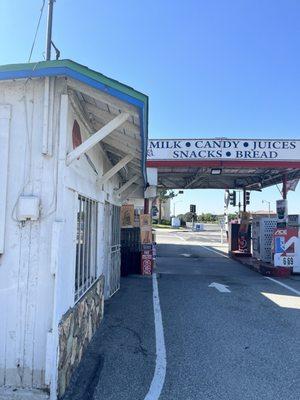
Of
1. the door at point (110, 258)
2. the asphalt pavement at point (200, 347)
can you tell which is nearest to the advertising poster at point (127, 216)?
the door at point (110, 258)

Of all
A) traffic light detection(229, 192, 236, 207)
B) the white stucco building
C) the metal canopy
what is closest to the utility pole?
the white stucco building

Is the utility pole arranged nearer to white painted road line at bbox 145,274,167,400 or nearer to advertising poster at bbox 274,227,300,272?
white painted road line at bbox 145,274,167,400

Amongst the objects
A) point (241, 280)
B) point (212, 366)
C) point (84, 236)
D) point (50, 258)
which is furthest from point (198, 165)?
point (50, 258)

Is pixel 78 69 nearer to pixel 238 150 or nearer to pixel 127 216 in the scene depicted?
pixel 127 216

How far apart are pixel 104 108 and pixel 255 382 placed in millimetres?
3805

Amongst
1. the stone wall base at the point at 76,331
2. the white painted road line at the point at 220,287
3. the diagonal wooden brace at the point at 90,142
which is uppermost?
the diagonal wooden brace at the point at 90,142

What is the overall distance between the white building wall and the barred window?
1.18 m

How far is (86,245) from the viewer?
6.63m

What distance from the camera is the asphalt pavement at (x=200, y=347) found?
Result: 4.62m

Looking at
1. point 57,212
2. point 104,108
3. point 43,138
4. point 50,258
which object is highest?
point 104,108

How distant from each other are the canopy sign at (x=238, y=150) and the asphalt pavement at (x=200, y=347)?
17.3 feet

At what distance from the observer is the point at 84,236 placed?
639 cm

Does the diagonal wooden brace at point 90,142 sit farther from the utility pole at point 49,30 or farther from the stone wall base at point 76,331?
the utility pole at point 49,30

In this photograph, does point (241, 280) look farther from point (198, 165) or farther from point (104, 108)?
point (104, 108)
